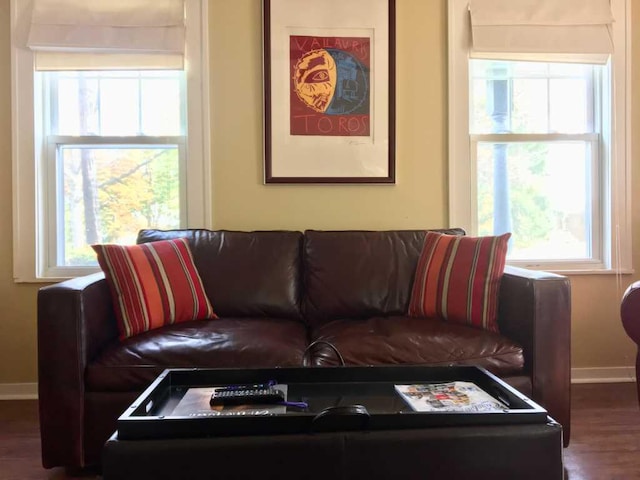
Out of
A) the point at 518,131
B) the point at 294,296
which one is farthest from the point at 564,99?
the point at 294,296

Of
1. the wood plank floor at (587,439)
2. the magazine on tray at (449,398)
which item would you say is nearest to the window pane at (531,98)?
the wood plank floor at (587,439)

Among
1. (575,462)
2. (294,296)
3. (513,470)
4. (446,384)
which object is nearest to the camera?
(513,470)

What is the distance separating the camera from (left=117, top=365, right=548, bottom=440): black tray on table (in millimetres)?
1007

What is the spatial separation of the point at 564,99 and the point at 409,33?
3.29 feet

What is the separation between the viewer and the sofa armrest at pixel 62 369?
169 centimetres

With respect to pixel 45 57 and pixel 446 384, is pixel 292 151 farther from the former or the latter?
pixel 446 384

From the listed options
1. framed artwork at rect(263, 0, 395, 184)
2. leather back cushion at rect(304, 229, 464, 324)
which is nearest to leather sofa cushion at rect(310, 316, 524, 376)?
leather back cushion at rect(304, 229, 464, 324)

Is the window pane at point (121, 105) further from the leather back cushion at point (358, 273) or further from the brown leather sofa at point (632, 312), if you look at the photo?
the brown leather sofa at point (632, 312)

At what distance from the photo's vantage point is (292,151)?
8.88ft

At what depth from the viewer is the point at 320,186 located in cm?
274

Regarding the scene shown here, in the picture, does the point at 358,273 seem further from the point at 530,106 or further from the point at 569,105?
the point at 569,105

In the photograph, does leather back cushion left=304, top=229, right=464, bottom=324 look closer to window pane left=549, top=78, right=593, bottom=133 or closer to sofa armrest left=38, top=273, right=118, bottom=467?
sofa armrest left=38, top=273, right=118, bottom=467

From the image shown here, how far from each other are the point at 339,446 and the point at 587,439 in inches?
59.9

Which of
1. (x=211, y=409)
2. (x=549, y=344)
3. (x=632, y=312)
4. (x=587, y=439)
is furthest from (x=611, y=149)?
(x=211, y=409)
